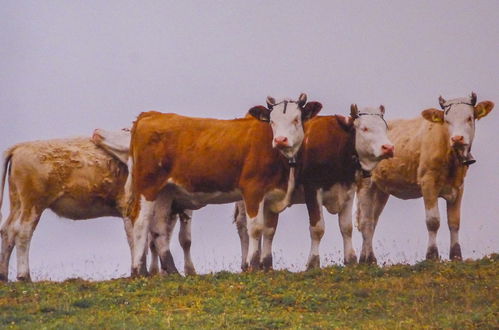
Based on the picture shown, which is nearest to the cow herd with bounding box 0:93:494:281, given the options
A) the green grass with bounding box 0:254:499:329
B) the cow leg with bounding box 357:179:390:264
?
the cow leg with bounding box 357:179:390:264

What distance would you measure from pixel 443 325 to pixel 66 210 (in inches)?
435

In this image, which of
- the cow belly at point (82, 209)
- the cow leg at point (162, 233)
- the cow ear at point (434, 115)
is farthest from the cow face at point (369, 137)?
Result: the cow belly at point (82, 209)

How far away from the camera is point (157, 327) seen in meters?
16.5

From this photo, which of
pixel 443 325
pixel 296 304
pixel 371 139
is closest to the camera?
pixel 443 325

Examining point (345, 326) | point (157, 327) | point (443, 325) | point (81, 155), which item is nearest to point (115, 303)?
point (157, 327)

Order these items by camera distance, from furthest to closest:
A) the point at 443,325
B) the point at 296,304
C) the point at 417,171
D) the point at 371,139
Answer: the point at 417,171, the point at 371,139, the point at 296,304, the point at 443,325

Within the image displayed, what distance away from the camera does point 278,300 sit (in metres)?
18.7

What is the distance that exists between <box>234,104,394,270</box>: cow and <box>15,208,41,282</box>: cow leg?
5.43 metres

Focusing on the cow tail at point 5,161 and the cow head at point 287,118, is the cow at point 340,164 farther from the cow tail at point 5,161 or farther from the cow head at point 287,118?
the cow tail at point 5,161

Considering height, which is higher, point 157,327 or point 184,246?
point 184,246

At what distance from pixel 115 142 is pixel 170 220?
8.06 feet

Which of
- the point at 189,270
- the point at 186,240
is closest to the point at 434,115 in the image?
the point at 186,240

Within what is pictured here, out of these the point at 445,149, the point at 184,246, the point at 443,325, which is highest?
the point at 445,149

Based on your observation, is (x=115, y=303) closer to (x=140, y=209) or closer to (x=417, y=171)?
(x=140, y=209)
